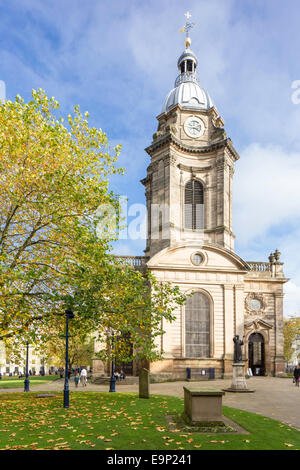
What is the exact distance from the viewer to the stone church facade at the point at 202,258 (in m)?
34.2

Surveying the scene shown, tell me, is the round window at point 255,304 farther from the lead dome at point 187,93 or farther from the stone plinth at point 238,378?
the lead dome at point 187,93

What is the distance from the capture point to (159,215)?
40.4 metres

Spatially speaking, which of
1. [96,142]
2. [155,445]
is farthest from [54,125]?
[155,445]

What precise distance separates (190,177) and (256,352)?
64.1 ft

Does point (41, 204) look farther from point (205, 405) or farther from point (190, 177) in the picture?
point (190, 177)

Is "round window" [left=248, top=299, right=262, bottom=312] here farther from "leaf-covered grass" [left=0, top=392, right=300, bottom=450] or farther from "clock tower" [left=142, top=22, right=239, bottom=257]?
"leaf-covered grass" [left=0, top=392, right=300, bottom=450]

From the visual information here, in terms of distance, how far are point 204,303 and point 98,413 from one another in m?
22.3

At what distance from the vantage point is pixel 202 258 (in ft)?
117

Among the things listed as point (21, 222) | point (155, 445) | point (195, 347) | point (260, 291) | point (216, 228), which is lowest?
point (195, 347)

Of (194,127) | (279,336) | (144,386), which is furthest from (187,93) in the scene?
(144,386)

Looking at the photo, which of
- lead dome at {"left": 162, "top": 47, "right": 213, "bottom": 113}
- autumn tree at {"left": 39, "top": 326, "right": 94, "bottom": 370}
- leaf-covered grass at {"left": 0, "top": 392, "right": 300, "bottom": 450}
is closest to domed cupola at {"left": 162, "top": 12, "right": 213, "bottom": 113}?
lead dome at {"left": 162, "top": 47, "right": 213, "bottom": 113}

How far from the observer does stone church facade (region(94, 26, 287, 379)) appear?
34.2 m

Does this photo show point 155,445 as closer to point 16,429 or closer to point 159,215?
point 16,429

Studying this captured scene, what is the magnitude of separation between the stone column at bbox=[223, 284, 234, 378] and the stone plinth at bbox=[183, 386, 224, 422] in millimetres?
23058
